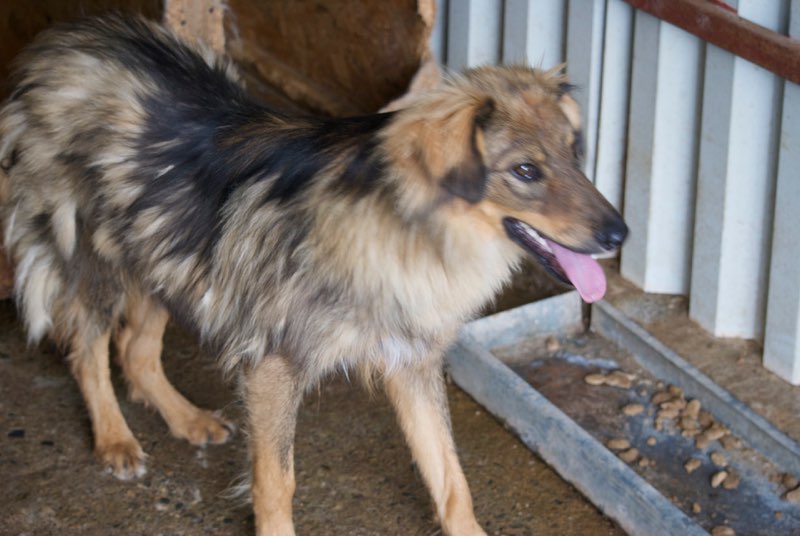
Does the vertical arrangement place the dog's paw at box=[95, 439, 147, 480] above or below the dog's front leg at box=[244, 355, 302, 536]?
below

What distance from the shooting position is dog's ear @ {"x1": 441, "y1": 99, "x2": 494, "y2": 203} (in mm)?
3395

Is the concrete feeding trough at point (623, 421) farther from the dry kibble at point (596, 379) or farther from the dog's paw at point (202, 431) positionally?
the dog's paw at point (202, 431)

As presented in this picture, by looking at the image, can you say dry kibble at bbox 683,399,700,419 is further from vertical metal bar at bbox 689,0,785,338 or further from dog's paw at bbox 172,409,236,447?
dog's paw at bbox 172,409,236,447

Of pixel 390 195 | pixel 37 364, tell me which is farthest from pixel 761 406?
pixel 37 364

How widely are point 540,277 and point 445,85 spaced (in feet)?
7.76

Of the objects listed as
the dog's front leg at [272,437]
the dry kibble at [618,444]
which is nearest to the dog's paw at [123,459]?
the dog's front leg at [272,437]

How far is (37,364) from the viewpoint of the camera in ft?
17.8

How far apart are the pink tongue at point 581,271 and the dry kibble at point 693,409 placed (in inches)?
56.5

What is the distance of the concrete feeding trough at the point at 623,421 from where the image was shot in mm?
4449

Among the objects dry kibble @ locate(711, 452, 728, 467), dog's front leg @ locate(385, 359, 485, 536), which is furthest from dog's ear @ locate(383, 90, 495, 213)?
dry kibble @ locate(711, 452, 728, 467)

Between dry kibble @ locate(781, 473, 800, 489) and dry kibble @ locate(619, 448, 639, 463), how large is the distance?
531 mm

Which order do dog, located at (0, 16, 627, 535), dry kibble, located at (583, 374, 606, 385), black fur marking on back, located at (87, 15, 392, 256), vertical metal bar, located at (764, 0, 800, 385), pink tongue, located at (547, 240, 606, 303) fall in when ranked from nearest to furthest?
dog, located at (0, 16, 627, 535) → pink tongue, located at (547, 240, 606, 303) → black fur marking on back, located at (87, 15, 392, 256) → vertical metal bar, located at (764, 0, 800, 385) → dry kibble, located at (583, 374, 606, 385)

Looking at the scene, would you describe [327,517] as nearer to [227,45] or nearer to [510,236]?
[510,236]

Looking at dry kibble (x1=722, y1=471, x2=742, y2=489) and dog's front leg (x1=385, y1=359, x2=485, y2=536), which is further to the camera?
dry kibble (x1=722, y1=471, x2=742, y2=489)
